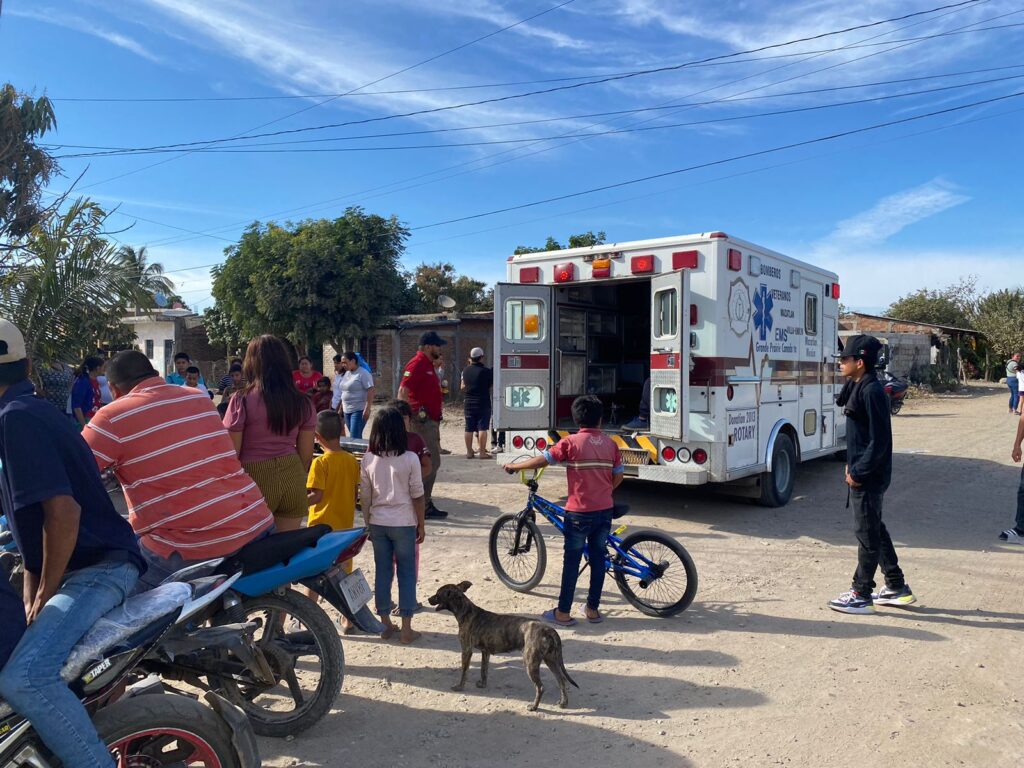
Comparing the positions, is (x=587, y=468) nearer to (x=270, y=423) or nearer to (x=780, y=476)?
(x=270, y=423)

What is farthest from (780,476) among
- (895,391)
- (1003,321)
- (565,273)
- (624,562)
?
(1003,321)

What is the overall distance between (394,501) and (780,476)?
595 centimetres

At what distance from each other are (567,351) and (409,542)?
540cm

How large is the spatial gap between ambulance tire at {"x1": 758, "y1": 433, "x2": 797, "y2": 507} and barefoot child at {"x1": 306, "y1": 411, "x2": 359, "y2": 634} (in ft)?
18.1

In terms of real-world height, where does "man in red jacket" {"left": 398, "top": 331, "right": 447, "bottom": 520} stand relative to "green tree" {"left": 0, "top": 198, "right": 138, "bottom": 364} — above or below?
below

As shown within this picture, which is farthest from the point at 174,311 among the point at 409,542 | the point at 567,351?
the point at 409,542

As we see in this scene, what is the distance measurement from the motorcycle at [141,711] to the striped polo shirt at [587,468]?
108 inches

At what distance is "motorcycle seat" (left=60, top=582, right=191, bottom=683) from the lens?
2.44 metres

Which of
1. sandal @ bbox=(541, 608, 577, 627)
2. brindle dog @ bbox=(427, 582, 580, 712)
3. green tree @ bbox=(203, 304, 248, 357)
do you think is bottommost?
sandal @ bbox=(541, 608, 577, 627)

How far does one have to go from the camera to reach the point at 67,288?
8.09 meters

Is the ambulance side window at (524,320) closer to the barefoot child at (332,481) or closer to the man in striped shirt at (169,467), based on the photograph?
the barefoot child at (332,481)

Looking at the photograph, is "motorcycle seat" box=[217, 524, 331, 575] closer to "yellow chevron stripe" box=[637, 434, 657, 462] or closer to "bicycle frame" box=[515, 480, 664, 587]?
"bicycle frame" box=[515, 480, 664, 587]

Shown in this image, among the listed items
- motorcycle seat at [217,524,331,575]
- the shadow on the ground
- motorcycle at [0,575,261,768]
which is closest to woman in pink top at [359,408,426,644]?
the shadow on the ground

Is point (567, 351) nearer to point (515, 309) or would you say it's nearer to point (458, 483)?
point (515, 309)
